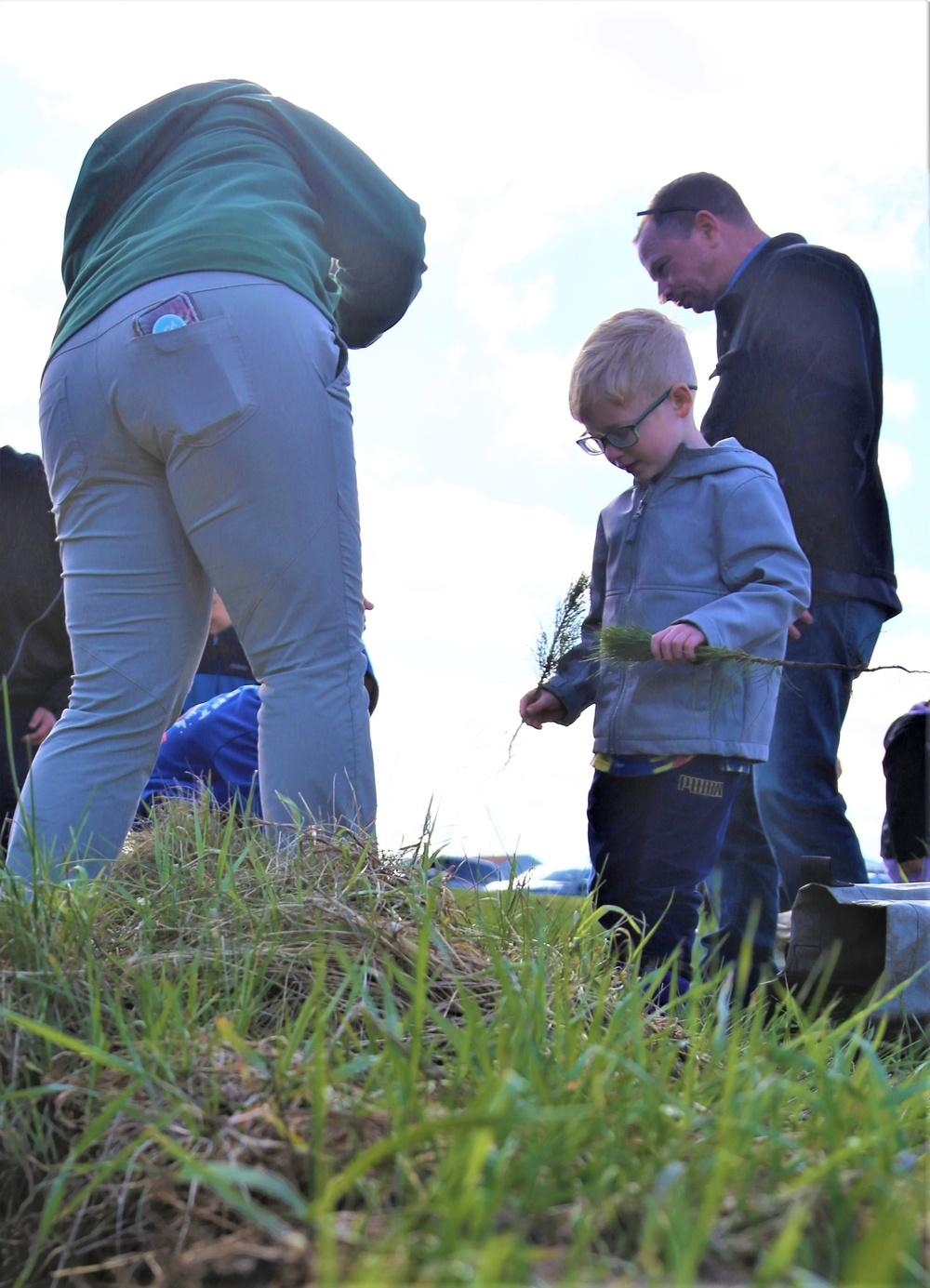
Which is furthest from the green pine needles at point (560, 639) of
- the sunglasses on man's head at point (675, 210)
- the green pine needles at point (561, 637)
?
the sunglasses on man's head at point (675, 210)

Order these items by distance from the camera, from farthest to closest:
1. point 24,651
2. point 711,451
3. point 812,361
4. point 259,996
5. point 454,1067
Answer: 1. point 24,651
2. point 812,361
3. point 711,451
4. point 259,996
5. point 454,1067

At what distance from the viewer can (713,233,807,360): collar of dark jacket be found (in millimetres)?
3398

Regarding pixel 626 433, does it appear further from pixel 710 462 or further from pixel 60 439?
pixel 60 439

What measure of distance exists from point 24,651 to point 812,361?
2595mm

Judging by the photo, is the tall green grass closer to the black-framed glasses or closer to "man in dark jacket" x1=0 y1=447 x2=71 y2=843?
the black-framed glasses

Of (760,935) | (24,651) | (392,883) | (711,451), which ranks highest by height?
(711,451)

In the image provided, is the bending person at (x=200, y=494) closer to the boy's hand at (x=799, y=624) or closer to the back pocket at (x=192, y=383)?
the back pocket at (x=192, y=383)

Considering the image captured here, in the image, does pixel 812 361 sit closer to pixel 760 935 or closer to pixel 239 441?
pixel 760 935

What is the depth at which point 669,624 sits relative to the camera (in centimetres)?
268

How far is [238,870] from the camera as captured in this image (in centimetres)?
159

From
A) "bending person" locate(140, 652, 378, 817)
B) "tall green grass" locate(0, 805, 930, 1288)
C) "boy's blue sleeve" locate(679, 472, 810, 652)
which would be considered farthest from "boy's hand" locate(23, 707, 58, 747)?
"tall green grass" locate(0, 805, 930, 1288)

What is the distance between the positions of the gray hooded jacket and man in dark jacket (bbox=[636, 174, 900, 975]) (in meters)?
0.37

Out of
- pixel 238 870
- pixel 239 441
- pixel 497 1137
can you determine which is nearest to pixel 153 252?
pixel 239 441

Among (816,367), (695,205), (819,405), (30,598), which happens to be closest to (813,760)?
(819,405)
